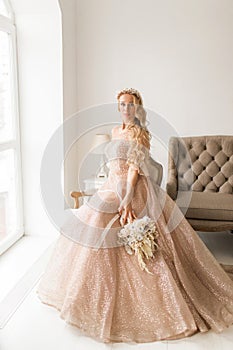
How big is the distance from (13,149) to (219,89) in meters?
2.17

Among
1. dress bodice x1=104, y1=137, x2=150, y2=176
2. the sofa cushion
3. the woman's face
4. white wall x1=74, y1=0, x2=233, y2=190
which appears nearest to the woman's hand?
dress bodice x1=104, y1=137, x2=150, y2=176

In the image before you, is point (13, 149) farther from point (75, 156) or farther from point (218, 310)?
point (218, 310)

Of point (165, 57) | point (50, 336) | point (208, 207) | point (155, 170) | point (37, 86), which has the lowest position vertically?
point (50, 336)

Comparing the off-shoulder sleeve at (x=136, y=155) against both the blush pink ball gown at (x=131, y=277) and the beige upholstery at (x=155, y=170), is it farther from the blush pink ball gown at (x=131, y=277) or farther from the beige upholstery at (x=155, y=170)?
the beige upholstery at (x=155, y=170)

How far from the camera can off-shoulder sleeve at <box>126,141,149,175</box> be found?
8.71ft

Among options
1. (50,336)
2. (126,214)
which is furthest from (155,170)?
(50,336)

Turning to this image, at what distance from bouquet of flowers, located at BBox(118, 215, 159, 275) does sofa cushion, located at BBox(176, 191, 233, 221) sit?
101 cm

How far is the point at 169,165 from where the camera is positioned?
404 cm

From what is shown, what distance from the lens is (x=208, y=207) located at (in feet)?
11.6

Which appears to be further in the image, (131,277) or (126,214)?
(126,214)

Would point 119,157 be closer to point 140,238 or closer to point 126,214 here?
point 126,214

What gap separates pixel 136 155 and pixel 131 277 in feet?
2.56

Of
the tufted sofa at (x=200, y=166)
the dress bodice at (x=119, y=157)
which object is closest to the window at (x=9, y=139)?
the dress bodice at (x=119, y=157)

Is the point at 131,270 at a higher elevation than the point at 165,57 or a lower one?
lower
